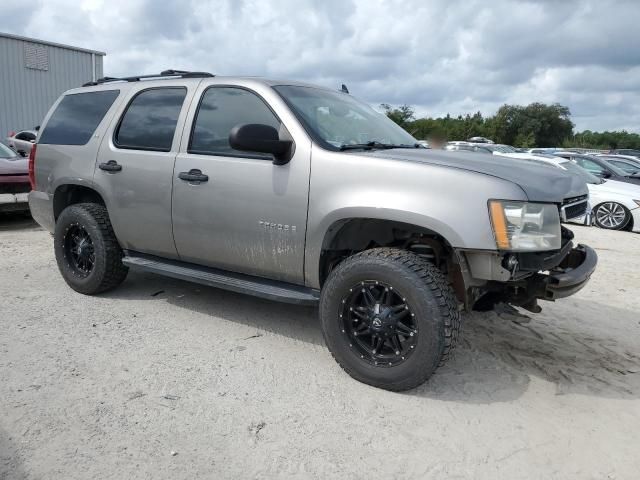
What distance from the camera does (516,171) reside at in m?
3.28

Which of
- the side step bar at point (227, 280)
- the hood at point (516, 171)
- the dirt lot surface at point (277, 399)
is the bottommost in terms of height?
the dirt lot surface at point (277, 399)

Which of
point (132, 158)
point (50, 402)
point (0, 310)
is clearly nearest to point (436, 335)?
point (50, 402)

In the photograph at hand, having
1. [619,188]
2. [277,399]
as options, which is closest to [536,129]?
[619,188]

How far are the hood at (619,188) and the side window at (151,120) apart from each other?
975cm

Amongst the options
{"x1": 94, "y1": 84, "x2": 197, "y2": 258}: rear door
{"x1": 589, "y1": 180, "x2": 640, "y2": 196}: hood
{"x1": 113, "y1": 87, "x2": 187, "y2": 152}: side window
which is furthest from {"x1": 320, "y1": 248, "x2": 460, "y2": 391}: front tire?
{"x1": 589, "y1": 180, "x2": 640, "y2": 196}: hood

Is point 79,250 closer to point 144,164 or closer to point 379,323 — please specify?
point 144,164

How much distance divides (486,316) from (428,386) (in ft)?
5.07

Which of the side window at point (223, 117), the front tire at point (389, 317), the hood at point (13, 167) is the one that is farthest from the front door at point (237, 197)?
the hood at point (13, 167)

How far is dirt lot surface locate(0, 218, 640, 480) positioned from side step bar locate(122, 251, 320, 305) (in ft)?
1.39

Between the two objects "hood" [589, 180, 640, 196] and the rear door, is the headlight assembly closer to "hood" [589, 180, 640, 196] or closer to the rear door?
the rear door

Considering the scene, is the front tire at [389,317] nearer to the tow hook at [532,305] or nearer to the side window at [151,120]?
the tow hook at [532,305]

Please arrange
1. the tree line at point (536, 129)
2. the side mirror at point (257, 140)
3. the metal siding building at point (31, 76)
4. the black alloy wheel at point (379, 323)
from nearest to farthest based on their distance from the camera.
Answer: the black alloy wheel at point (379, 323)
the side mirror at point (257, 140)
the metal siding building at point (31, 76)
the tree line at point (536, 129)

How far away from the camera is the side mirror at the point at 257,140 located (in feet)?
11.1

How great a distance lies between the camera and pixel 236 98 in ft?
13.1
